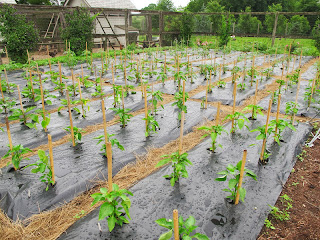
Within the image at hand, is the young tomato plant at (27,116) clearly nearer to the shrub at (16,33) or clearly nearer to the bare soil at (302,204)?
the bare soil at (302,204)

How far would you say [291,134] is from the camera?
12.2 ft

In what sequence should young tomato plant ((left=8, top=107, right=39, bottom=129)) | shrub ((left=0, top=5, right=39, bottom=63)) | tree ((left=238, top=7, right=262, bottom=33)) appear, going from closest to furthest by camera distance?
young tomato plant ((left=8, top=107, right=39, bottom=129)) → shrub ((left=0, top=5, right=39, bottom=63)) → tree ((left=238, top=7, right=262, bottom=33))

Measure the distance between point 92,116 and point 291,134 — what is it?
3.21 m

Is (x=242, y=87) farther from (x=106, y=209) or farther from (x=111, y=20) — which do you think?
(x=111, y=20)

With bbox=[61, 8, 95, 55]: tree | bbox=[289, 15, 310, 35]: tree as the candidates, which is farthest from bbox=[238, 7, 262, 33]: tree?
bbox=[61, 8, 95, 55]: tree

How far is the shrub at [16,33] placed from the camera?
8852mm

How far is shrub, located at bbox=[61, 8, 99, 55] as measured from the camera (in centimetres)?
1080

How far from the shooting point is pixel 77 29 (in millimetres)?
10852

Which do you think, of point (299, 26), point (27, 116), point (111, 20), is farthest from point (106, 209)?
point (299, 26)

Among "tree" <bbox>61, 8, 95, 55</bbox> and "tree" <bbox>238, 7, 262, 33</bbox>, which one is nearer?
"tree" <bbox>61, 8, 95, 55</bbox>

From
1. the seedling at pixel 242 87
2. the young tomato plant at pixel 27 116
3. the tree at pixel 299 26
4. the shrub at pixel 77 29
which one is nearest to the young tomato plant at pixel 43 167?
the young tomato plant at pixel 27 116

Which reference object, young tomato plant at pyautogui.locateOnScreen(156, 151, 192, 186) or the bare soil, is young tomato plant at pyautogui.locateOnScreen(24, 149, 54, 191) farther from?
the bare soil

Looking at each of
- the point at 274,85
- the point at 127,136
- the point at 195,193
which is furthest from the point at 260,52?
the point at 195,193

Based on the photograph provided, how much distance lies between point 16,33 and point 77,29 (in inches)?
99.2
